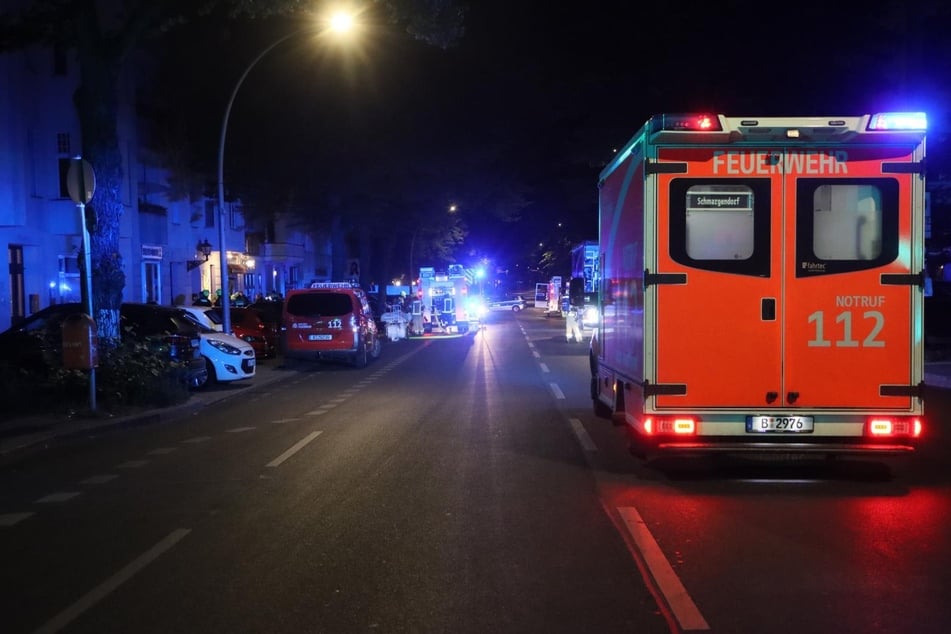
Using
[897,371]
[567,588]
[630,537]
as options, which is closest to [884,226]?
[897,371]

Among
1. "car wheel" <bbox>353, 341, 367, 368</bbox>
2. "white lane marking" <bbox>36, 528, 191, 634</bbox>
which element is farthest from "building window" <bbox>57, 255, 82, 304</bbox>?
"white lane marking" <bbox>36, 528, 191, 634</bbox>

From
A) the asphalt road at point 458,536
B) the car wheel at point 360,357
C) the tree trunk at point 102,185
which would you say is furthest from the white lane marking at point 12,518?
the car wheel at point 360,357

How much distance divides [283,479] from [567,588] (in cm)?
420

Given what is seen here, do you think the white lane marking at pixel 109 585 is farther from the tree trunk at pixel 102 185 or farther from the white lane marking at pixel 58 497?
the tree trunk at pixel 102 185

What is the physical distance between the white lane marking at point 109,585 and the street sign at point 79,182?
763 cm

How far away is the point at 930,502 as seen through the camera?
311 inches

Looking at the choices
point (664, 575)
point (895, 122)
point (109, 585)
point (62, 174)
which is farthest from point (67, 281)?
point (664, 575)

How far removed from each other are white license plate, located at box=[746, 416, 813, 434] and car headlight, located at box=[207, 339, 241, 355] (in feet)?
40.1

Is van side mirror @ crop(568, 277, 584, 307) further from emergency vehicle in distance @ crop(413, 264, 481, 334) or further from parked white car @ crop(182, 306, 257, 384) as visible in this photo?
emergency vehicle in distance @ crop(413, 264, 481, 334)

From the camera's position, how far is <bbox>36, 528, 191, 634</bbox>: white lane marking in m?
5.17

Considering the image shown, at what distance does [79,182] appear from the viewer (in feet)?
43.1

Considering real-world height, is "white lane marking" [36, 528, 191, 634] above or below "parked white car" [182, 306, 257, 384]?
below

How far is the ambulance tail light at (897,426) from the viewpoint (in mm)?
8023

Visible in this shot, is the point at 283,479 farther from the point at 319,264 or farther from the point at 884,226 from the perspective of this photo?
the point at 319,264
